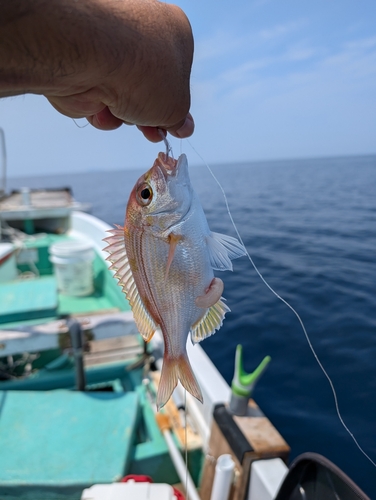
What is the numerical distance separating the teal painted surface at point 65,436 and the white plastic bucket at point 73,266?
2985 millimetres

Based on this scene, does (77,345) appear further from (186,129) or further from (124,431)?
(186,129)

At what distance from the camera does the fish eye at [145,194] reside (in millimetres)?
1377

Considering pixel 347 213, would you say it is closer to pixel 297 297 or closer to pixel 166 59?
pixel 297 297

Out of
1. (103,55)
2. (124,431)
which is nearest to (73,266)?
(124,431)

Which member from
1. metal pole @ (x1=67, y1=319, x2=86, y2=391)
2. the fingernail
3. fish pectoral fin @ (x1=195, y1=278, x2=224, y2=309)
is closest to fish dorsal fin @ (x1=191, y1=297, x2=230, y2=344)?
fish pectoral fin @ (x1=195, y1=278, x2=224, y2=309)

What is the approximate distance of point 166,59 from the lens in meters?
1.05

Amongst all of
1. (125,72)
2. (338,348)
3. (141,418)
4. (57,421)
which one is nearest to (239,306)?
(338,348)

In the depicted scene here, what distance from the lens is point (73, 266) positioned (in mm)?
6125

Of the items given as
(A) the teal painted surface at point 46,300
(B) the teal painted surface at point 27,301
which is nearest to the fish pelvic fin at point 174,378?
(A) the teal painted surface at point 46,300

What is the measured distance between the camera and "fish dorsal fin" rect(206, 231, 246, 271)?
143 cm

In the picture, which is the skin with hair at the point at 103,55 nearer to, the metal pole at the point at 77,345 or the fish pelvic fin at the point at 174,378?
the fish pelvic fin at the point at 174,378

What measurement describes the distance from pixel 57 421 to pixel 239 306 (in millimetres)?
4453

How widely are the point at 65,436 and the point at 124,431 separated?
0.46 m

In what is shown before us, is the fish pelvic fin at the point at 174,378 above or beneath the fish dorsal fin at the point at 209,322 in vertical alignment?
beneath
